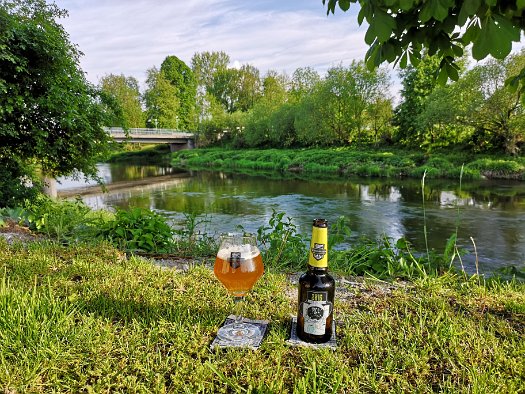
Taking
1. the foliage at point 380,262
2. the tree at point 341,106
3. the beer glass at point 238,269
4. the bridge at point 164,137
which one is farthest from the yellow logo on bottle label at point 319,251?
the tree at point 341,106

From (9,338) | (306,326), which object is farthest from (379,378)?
(9,338)

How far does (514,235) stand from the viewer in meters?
9.27

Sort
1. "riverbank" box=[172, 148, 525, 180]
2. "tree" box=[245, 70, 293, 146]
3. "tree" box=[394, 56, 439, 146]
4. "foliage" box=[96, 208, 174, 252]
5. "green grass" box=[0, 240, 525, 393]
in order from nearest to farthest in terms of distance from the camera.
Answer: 1. "green grass" box=[0, 240, 525, 393]
2. "foliage" box=[96, 208, 174, 252]
3. "riverbank" box=[172, 148, 525, 180]
4. "tree" box=[394, 56, 439, 146]
5. "tree" box=[245, 70, 293, 146]

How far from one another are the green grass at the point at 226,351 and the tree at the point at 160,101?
52109mm

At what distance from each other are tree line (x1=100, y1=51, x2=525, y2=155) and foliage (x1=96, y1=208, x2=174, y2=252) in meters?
3.73

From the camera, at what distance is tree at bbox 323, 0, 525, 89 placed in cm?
154

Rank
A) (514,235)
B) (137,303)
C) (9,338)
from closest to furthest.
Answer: (9,338), (137,303), (514,235)

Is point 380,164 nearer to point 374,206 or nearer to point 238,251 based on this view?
point 374,206

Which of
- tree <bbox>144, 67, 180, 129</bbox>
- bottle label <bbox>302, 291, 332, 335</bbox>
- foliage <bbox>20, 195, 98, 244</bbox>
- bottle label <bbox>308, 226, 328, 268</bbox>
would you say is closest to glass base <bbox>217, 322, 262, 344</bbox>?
bottle label <bbox>302, 291, 332, 335</bbox>

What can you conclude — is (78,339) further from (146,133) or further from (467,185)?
(146,133)

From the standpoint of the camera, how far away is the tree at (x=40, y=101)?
5.89 metres

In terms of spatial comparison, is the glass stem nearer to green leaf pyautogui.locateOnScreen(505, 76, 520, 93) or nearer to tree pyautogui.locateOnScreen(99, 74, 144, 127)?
green leaf pyautogui.locateOnScreen(505, 76, 520, 93)

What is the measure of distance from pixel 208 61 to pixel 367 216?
186ft

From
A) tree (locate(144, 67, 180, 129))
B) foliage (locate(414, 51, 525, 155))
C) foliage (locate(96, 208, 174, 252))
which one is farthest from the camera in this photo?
tree (locate(144, 67, 180, 129))
